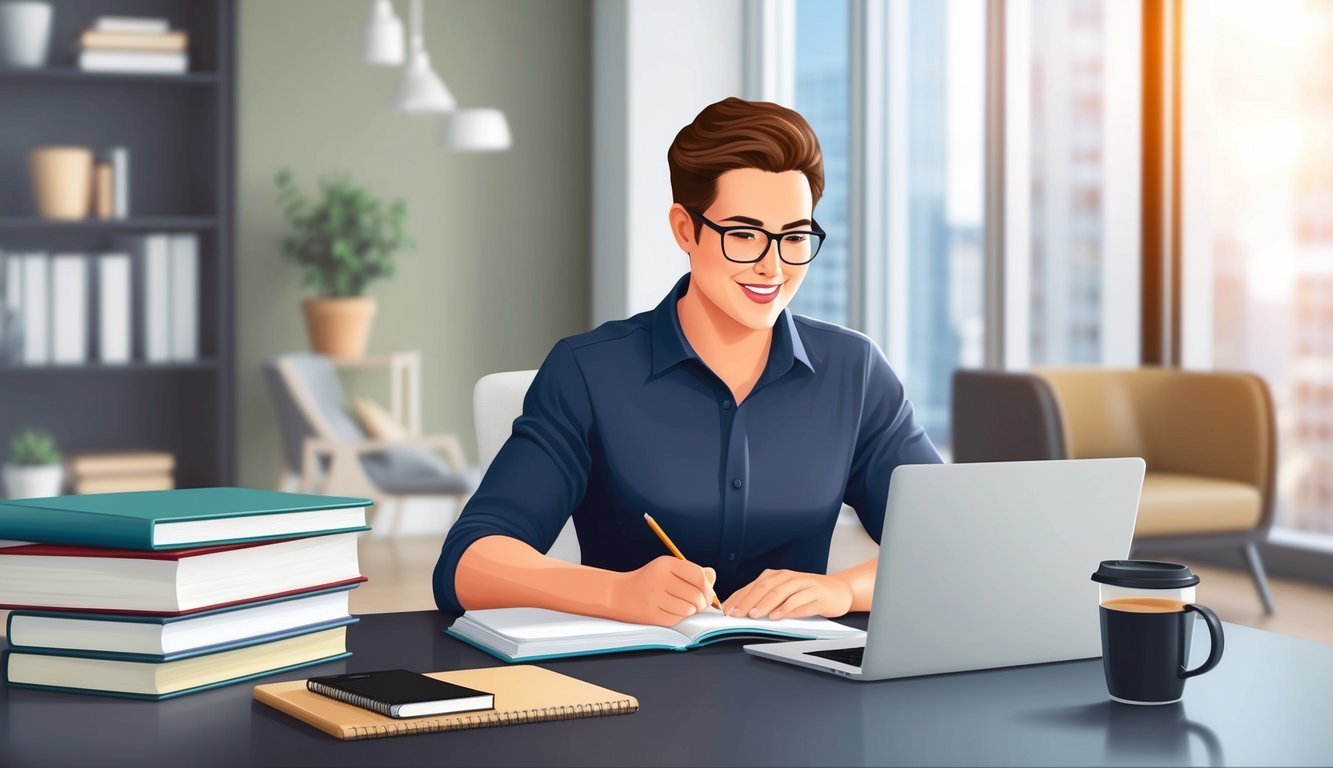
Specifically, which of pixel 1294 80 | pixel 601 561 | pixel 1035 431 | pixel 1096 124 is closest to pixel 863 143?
pixel 1096 124

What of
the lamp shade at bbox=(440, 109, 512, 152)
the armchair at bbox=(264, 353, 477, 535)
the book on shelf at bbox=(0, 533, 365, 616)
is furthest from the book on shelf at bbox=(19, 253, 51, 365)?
the book on shelf at bbox=(0, 533, 365, 616)

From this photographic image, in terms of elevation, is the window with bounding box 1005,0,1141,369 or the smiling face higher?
the window with bounding box 1005,0,1141,369

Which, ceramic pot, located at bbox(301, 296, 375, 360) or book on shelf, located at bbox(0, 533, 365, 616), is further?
ceramic pot, located at bbox(301, 296, 375, 360)

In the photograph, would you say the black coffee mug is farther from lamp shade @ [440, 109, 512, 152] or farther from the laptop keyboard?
lamp shade @ [440, 109, 512, 152]

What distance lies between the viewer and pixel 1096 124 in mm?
5562

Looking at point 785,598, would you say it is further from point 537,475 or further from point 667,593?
point 537,475

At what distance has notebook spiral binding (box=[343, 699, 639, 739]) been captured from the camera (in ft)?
3.29

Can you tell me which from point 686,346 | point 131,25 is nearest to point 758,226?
point 686,346

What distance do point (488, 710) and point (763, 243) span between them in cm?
72

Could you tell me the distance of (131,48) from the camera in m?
4.98

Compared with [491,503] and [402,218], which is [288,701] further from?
[402,218]

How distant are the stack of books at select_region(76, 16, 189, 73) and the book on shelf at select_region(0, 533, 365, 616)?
164 inches

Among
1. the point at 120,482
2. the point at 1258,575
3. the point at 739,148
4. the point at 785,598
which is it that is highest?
the point at 739,148

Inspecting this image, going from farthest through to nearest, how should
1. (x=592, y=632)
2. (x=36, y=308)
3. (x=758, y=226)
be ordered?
(x=36, y=308) < (x=758, y=226) < (x=592, y=632)
